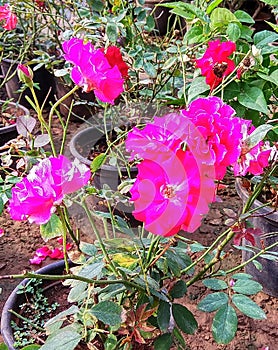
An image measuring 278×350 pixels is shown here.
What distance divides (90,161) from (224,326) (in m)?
1.16

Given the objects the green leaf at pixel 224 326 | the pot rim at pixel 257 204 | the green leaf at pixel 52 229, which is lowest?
the pot rim at pixel 257 204

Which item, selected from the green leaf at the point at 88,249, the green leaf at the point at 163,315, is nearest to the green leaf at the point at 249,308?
the green leaf at the point at 163,315

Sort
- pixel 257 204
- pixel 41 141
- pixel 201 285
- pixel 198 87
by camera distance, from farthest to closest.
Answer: pixel 201 285 < pixel 257 204 < pixel 198 87 < pixel 41 141

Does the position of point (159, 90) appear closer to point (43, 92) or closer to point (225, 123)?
point (225, 123)

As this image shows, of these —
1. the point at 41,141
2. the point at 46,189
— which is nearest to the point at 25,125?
the point at 41,141

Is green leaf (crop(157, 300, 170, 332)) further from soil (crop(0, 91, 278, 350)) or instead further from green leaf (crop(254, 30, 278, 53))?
green leaf (crop(254, 30, 278, 53))

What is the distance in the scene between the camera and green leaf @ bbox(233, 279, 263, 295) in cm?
96

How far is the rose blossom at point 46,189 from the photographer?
2.46 feet

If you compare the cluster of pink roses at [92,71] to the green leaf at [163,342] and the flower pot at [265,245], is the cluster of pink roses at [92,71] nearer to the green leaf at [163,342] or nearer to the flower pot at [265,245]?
the green leaf at [163,342]

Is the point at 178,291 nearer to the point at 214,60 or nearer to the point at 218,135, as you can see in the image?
the point at 218,135

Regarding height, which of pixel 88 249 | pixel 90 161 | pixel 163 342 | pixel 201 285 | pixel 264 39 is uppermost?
pixel 264 39

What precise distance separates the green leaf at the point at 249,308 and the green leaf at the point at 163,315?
125 mm

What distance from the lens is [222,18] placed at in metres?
1.34

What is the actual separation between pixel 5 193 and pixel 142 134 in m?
0.58
